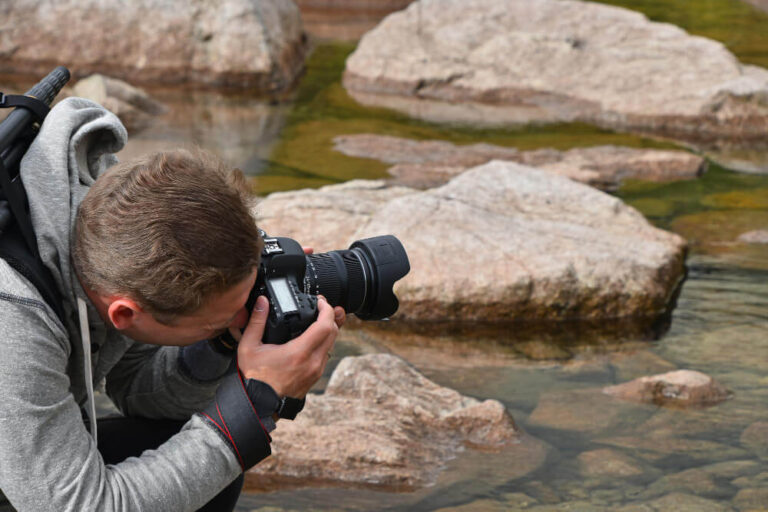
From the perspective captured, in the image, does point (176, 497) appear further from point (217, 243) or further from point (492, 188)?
point (492, 188)

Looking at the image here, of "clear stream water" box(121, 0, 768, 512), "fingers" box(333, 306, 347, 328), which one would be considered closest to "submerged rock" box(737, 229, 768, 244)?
"clear stream water" box(121, 0, 768, 512)

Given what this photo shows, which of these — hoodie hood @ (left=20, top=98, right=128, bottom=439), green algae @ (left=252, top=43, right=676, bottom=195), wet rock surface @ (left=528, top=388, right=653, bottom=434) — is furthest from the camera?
green algae @ (left=252, top=43, right=676, bottom=195)

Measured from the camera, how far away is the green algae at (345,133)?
598 cm

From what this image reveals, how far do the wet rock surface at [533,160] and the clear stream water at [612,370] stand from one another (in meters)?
Answer: 0.15

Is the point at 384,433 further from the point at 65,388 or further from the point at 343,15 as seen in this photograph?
the point at 343,15

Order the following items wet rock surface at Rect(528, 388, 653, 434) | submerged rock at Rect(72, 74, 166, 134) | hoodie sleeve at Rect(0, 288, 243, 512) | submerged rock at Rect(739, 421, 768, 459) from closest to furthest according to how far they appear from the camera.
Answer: hoodie sleeve at Rect(0, 288, 243, 512) < submerged rock at Rect(739, 421, 768, 459) < wet rock surface at Rect(528, 388, 653, 434) < submerged rock at Rect(72, 74, 166, 134)

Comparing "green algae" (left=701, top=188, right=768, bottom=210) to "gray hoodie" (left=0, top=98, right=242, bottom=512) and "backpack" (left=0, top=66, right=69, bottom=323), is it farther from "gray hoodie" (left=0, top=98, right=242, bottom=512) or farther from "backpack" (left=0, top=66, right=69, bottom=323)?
"backpack" (left=0, top=66, right=69, bottom=323)

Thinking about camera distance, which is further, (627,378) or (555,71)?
(555,71)

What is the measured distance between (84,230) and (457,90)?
282 inches

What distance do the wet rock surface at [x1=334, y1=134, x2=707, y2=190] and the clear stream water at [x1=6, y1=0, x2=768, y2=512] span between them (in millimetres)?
150

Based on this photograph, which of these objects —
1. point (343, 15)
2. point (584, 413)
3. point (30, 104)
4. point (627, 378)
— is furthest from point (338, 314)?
point (343, 15)

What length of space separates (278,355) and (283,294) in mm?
108

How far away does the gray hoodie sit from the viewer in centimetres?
144

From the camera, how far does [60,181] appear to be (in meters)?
1.56
